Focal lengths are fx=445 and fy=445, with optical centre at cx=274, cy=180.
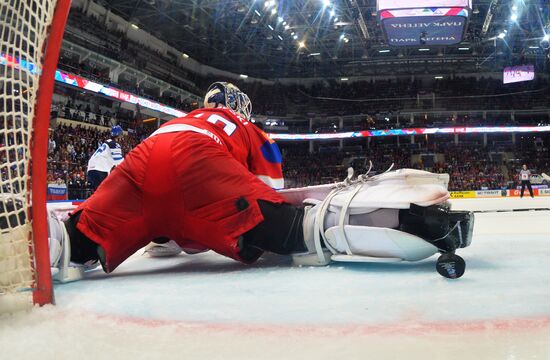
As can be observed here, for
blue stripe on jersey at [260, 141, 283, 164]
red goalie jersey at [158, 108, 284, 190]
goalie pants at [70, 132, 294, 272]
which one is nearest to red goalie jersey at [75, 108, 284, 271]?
goalie pants at [70, 132, 294, 272]

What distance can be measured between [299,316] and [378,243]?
Answer: 53 cm

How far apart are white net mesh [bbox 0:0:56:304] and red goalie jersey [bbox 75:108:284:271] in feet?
1.47

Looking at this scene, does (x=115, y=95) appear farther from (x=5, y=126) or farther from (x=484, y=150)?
(x=484, y=150)

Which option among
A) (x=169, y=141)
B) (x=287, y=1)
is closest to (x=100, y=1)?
(x=287, y=1)

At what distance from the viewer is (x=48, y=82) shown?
0.88 metres

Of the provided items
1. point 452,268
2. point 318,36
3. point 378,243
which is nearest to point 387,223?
point 378,243

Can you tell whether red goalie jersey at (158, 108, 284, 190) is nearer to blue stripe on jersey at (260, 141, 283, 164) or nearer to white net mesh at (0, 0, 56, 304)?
blue stripe on jersey at (260, 141, 283, 164)

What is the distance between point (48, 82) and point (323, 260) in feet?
3.08

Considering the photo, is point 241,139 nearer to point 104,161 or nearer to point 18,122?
point 18,122

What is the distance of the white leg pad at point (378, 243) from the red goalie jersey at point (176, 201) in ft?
0.78

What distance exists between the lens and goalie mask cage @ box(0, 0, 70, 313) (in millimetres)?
877

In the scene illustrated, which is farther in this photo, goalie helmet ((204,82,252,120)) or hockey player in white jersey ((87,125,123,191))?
hockey player in white jersey ((87,125,123,191))

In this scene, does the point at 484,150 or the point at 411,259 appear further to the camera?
the point at 484,150

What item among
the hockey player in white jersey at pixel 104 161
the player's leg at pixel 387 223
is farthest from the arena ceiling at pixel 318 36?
the player's leg at pixel 387 223
